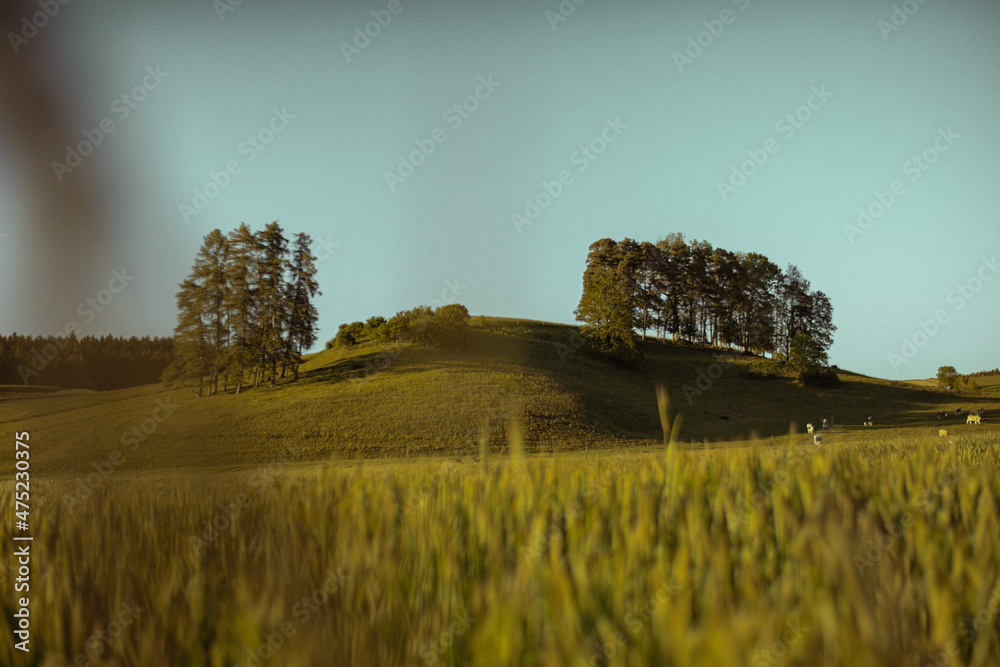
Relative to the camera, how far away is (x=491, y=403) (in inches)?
1371

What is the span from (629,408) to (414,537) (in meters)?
40.5

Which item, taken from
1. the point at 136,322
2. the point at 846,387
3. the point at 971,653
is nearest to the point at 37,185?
the point at 136,322

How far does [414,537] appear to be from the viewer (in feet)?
4.99

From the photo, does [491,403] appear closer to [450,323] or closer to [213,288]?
[450,323]

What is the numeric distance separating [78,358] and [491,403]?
106ft

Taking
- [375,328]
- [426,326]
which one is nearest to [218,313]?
[426,326]

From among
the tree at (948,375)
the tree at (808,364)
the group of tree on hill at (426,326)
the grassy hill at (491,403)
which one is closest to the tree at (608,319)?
the grassy hill at (491,403)

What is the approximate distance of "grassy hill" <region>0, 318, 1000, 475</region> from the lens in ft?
47.2

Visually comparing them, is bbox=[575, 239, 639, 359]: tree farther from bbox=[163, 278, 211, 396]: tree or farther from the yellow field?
the yellow field

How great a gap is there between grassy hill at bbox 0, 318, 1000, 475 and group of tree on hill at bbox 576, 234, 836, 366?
58.5ft

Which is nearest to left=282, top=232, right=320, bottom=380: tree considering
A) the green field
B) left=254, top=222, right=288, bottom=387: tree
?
left=254, top=222, right=288, bottom=387: tree

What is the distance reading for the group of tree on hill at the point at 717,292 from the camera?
77625 mm

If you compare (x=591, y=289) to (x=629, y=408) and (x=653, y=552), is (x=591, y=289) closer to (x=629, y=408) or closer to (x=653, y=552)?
(x=629, y=408)

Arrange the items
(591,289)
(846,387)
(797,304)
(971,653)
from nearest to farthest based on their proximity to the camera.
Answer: (971,653) < (846,387) < (591,289) < (797,304)
